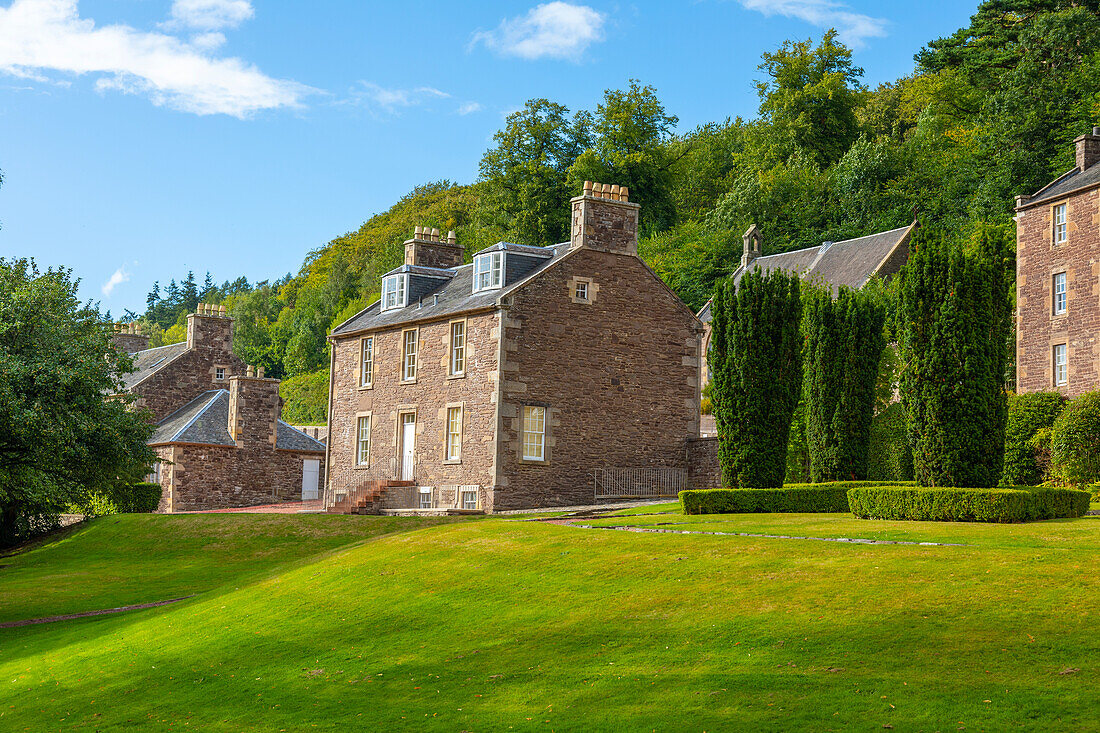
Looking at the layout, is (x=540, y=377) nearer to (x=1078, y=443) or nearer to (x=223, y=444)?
(x=1078, y=443)

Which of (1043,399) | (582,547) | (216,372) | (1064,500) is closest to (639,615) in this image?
(582,547)

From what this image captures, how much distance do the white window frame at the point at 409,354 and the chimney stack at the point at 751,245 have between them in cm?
3321

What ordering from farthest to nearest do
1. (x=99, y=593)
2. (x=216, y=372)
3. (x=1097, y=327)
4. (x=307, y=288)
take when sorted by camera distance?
(x=307, y=288)
(x=216, y=372)
(x=1097, y=327)
(x=99, y=593)

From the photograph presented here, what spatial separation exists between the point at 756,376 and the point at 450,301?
1532 centimetres

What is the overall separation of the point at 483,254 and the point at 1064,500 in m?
23.3

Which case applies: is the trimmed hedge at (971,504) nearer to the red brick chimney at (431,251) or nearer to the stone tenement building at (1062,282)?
the stone tenement building at (1062,282)

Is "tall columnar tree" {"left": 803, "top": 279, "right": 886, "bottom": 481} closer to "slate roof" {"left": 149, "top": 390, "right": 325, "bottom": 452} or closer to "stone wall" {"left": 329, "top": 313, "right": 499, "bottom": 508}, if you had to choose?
"stone wall" {"left": 329, "top": 313, "right": 499, "bottom": 508}

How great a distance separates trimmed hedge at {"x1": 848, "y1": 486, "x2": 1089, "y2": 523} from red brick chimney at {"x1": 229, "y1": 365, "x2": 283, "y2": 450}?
114ft

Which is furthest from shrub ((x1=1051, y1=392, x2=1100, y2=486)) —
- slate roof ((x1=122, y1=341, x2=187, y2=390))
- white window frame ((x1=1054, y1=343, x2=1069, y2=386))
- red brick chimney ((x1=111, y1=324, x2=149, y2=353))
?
red brick chimney ((x1=111, y1=324, x2=149, y2=353))

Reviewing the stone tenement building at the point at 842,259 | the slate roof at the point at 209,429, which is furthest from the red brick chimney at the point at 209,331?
the stone tenement building at the point at 842,259

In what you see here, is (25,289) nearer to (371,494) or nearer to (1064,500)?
(371,494)

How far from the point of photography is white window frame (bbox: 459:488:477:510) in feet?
128

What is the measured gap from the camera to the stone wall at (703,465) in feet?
133

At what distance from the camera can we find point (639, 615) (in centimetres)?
1711
